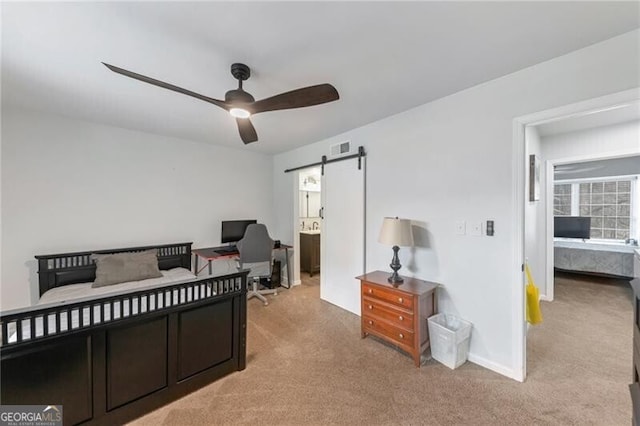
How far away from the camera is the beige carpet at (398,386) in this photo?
65.6 inches

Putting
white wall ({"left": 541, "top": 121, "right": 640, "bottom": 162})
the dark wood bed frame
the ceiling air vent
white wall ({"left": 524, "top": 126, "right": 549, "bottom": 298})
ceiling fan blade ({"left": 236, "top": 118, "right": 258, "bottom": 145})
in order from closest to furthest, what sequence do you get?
the dark wood bed frame < ceiling fan blade ({"left": 236, "top": 118, "right": 258, "bottom": 145}) < white wall ({"left": 541, "top": 121, "right": 640, "bottom": 162}) < the ceiling air vent < white wall ({"left": 524, "top": 126, "right": 549, "bottom": 298})

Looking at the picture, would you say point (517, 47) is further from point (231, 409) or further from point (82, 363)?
point (82, 363)

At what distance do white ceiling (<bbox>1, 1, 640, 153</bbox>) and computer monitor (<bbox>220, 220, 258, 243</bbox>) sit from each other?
206 cm

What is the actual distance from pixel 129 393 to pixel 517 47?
3.43 metres

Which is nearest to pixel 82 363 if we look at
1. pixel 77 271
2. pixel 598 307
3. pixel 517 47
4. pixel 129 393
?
pixel 129 393

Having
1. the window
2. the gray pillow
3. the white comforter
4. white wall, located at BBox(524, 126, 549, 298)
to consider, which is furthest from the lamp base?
the window

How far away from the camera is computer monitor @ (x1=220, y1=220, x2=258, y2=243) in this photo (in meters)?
4.07

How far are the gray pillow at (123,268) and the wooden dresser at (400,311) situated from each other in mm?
2479

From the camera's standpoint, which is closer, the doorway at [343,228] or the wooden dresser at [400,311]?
the wooden dresser at [400,311]

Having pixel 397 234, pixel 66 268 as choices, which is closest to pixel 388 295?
pixel 397 234

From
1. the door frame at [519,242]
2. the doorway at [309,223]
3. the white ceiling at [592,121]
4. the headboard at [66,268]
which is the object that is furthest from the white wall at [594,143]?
the headboard at [66,268]

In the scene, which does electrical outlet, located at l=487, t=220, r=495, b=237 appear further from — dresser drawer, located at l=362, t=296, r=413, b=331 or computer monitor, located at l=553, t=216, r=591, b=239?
computer monitor, located at l=553, t=216, r=591, b=239

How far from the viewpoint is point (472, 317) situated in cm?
226

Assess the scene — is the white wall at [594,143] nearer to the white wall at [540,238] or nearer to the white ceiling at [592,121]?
the white ceiling at [592,121]
